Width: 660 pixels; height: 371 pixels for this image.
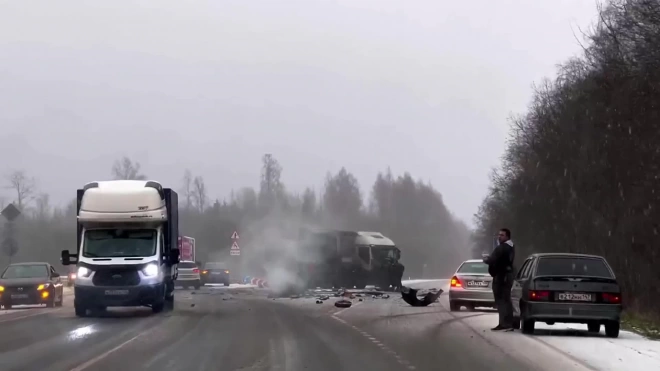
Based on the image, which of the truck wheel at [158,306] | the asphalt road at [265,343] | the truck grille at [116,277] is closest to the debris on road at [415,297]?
the asphalt road at [265,343]

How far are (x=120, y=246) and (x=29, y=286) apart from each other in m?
7.53

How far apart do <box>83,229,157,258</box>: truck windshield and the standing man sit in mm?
9895

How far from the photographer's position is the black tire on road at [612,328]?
A: 1767 cm

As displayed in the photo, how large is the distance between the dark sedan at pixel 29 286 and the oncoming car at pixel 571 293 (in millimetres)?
18524

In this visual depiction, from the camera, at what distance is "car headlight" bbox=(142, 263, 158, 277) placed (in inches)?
987

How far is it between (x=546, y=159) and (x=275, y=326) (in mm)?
36378

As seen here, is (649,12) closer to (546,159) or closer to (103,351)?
(103,351)

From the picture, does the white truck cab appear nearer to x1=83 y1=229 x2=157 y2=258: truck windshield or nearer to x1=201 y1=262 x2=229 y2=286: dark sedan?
x1=83 y1=229 x2=157 y2=258: truck windshield

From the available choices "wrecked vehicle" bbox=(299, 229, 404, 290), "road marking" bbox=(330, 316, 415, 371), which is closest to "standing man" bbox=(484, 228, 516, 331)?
"road marking" bbox=(330, 316, 415, 371)

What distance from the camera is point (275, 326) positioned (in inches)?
835

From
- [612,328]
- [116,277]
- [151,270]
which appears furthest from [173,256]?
[612,328]

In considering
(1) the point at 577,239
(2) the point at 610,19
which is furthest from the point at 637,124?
(1) the point at 577,239

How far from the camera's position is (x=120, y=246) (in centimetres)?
2536

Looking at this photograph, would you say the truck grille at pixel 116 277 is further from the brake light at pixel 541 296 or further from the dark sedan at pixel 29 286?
the brake light at pixel 541 296
